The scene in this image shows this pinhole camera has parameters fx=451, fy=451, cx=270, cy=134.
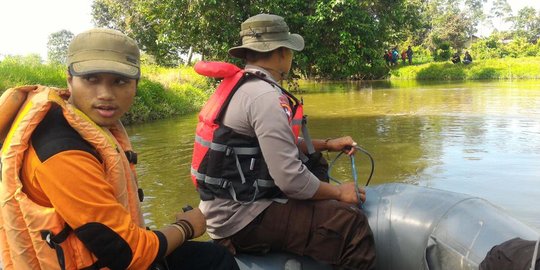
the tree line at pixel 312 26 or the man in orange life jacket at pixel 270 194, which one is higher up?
the tree line at pixel 312 26

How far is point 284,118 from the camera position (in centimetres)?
213

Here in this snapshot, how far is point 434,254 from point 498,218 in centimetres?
35

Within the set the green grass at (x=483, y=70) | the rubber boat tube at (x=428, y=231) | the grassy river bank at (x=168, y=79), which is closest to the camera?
the rubber boat tube at (x=428, y=231)

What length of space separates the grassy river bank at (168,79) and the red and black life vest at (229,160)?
27.7 ft

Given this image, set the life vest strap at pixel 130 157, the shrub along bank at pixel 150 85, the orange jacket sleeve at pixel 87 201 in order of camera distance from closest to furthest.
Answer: the orange jacket sleeve at pixel 87 201 → the life vest strap at pixel 130 157 → the shrub along bank at pixel 150 85

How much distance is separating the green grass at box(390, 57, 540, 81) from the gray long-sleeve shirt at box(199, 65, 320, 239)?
2257 centimetres

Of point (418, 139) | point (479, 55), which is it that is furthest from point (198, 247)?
point (479, 55)

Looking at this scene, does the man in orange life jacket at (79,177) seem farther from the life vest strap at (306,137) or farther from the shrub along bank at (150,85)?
the shrub along bank at (150,85)

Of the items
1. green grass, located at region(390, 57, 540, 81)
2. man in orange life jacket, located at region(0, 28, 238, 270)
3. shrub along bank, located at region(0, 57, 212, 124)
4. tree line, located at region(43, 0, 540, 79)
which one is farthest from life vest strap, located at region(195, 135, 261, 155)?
green grass, located at region(390, 57, 540, 81)

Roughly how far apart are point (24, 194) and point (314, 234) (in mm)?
1282

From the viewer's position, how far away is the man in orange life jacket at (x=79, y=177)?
139 cm

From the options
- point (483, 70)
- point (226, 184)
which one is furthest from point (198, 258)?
point (483, 70)

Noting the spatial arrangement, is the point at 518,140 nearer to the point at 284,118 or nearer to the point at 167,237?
the point at 284,118

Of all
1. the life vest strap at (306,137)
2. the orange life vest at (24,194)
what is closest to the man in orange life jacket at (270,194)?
the life vest strap at (306,137)
